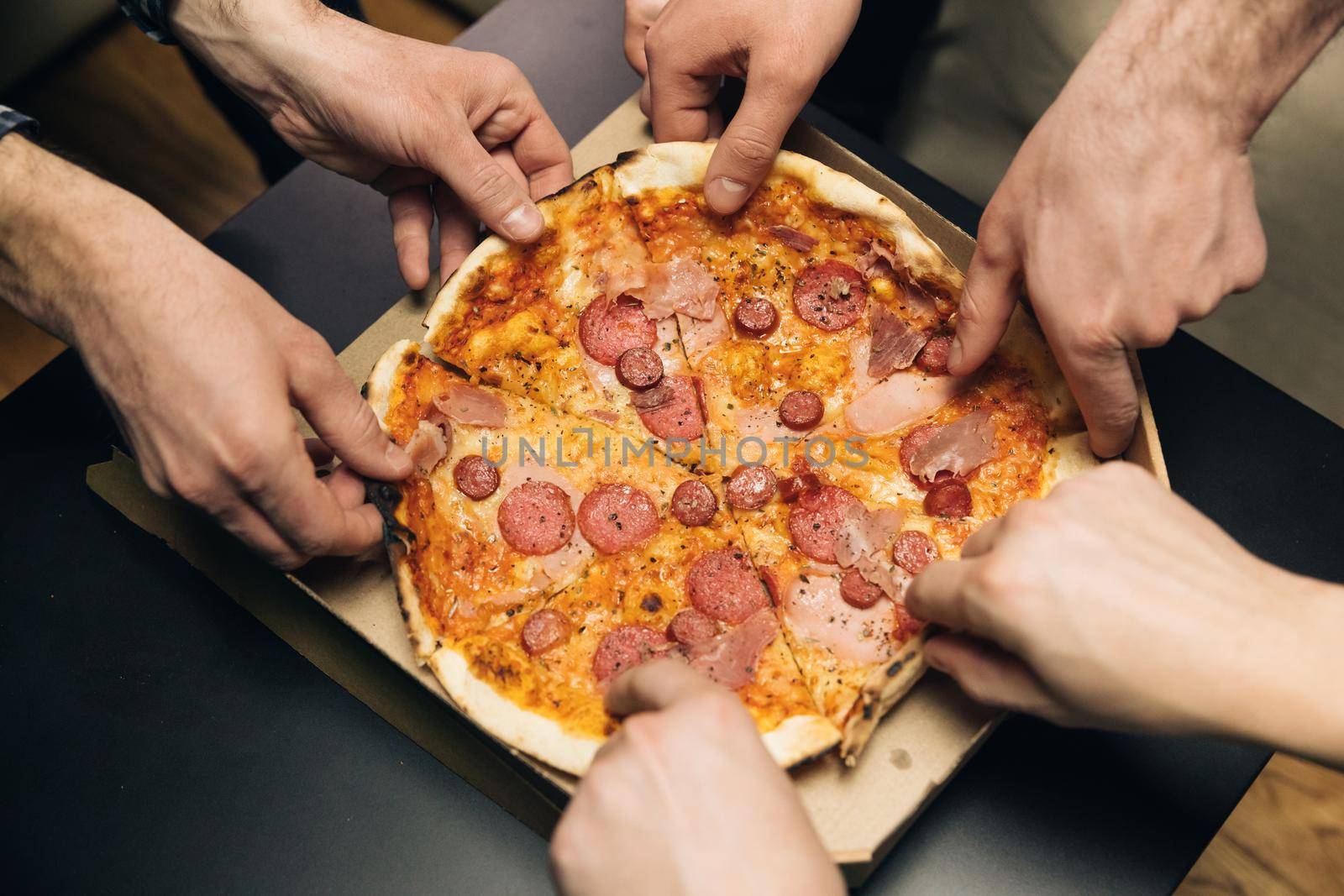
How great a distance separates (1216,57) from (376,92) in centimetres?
202

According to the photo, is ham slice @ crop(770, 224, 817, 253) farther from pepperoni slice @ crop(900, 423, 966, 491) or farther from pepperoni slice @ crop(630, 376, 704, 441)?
pepperoni slice @ crop(900, 423, 966, 491)

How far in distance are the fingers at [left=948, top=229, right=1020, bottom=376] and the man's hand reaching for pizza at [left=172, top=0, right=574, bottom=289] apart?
1163 millimetres

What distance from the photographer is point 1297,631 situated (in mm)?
1524

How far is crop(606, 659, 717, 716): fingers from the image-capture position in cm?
175

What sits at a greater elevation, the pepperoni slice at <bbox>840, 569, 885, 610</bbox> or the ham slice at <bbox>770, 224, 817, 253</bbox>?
the ham slice at <bbox>770, 224, 817, 253</bbox>

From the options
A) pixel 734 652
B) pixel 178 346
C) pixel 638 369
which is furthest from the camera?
pixel 638 369

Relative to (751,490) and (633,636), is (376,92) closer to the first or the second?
(751,490)

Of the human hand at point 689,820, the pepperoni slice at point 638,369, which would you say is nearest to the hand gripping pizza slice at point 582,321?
the pepperoni slice at point 638,369

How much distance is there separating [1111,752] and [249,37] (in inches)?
118

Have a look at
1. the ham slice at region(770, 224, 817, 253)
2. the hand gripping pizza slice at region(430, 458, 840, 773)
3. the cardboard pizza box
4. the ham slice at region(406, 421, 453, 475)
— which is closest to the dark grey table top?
the cardboard pizza box

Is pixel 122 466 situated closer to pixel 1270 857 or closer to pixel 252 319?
pixel 252 319

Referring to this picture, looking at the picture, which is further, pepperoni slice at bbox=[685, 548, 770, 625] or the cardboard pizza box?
pepperoni slice at bbox=[685, 548, 770, 625]

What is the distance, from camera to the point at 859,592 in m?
2.26

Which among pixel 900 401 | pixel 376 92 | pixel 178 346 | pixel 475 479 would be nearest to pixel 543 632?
pixel 475 479
